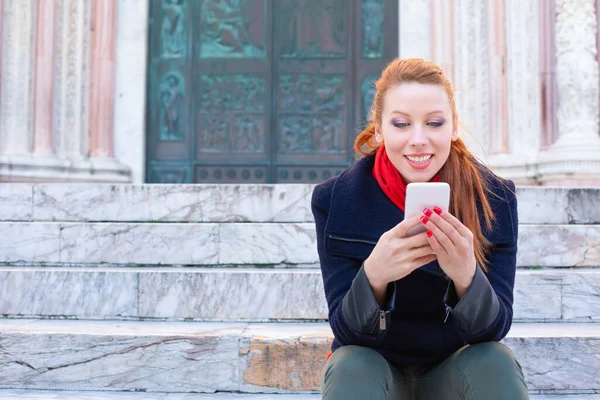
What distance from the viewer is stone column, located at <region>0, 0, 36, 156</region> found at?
6.54 metres

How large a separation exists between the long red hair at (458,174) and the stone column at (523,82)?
4.96m

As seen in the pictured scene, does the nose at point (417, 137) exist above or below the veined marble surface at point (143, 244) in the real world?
above

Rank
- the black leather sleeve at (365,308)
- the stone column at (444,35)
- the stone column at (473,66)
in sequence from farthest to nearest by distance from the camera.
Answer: the stone column at (444,35), the stone column at (473,66), the black leather sleeve at (365,308)

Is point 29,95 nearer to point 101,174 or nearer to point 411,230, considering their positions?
point 101,174

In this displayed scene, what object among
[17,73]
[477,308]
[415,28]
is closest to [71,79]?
[17,73]

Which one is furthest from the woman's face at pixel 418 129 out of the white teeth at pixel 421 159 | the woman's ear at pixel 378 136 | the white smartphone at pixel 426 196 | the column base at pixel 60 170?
the column base at pixel 60 170

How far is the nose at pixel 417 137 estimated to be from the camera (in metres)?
1.71

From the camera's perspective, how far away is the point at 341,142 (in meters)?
7.44

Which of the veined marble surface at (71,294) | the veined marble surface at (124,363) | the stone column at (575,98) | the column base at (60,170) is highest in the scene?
the stone column at (575,98)

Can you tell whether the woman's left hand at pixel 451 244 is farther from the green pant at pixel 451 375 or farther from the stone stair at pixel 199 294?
the stone stair at pixel 199 294

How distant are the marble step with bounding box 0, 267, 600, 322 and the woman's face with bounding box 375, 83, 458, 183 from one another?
1.73 meters

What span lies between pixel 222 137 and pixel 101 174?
1450 mm

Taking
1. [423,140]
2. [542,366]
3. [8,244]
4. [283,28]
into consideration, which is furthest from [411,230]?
[283,28]

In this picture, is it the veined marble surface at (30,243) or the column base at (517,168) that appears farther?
the column base at (517,168)
